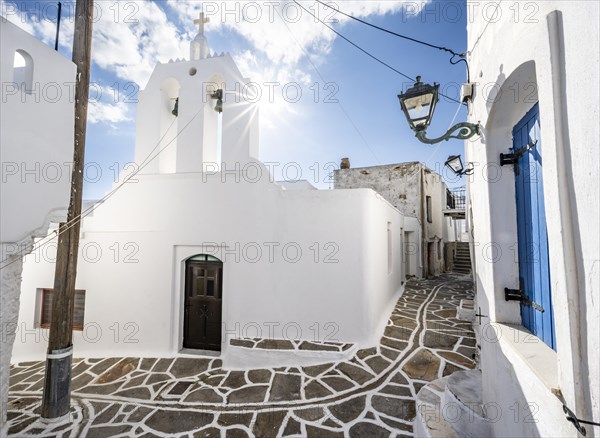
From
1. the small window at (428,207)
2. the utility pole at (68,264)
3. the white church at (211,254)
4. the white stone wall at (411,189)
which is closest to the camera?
the utility pole at (68,264)

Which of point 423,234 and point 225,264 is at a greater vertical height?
point 423,234

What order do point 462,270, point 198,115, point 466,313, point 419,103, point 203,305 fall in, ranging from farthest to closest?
1. point 462,270
2. point 466,313
3. point 203,305
4. point 198,115
5. point 419,103

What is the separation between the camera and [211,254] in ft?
23.5

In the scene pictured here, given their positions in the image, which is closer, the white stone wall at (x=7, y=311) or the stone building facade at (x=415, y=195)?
the white stone wall at (x=7, y=311)

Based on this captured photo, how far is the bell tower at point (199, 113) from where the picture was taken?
279 inches

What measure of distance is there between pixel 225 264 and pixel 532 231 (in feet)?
19.9

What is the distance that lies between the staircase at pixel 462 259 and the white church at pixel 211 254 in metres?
17.3

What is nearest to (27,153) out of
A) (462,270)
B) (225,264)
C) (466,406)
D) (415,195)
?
(225,264)

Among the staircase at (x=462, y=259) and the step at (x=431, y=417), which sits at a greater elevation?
the staircase at (x=462, y=259)

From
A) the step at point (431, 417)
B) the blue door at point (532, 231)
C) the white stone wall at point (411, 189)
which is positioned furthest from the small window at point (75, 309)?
the white stone wall at point (411, 189)

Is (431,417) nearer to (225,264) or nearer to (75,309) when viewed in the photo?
(225,264)

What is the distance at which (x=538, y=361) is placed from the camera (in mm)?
2012

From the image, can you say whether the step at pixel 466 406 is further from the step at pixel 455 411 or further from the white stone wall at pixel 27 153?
the white stone wall at pixel 27 153

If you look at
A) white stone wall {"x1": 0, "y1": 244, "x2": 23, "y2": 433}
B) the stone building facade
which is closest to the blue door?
white stone wall {"x1": 0, "y1": 244, "x2": 23, "y2": 433}
